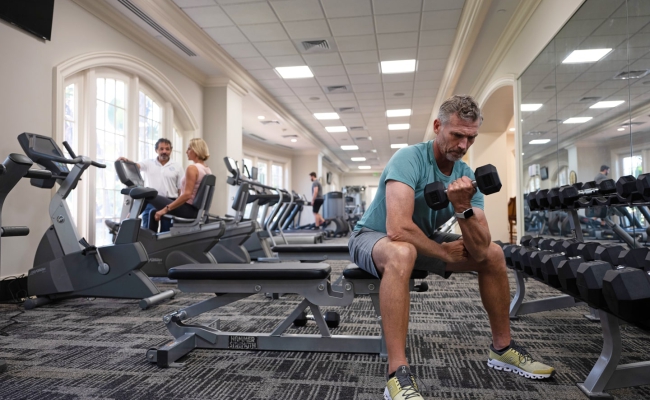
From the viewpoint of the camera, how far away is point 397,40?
5754 mm

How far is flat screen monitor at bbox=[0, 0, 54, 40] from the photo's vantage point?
3.21 m

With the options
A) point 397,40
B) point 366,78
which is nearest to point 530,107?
point 397,40

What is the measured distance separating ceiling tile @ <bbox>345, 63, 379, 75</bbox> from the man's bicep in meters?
5.44

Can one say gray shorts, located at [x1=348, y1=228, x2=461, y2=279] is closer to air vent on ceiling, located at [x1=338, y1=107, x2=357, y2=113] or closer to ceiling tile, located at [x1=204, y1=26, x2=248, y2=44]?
ceiling tile, located at [x1=204, y1=26, x2=248, y2=44]

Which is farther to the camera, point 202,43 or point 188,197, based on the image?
point 202,43

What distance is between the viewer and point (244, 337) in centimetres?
191

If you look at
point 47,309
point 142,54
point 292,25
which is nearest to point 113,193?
point 142,54

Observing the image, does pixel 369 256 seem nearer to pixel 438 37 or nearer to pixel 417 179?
pixel 417 179

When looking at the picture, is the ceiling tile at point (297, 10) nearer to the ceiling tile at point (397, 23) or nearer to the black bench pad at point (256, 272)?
the ceiling tile at point (397, 23)

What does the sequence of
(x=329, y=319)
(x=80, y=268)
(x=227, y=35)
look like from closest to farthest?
(x=329, y=319), (x=80, y=268), (x=227, y=35)

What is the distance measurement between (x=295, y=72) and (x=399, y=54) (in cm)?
174

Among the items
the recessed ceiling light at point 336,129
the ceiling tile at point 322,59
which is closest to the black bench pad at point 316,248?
the ceiling tile at point 322,59

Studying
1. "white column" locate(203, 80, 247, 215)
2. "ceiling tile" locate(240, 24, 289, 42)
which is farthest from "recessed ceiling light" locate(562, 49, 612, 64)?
"white column" locate(203, 80, 247, 215)

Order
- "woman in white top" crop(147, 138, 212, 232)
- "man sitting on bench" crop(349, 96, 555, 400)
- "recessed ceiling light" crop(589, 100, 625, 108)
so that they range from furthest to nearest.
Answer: "woman in white top" crop(147, 138, 212, 232) < "recessed ceiling light" crop(589, 100, 625, 108) < "man sitting on bench" crop(349, 96, 555, 400)
